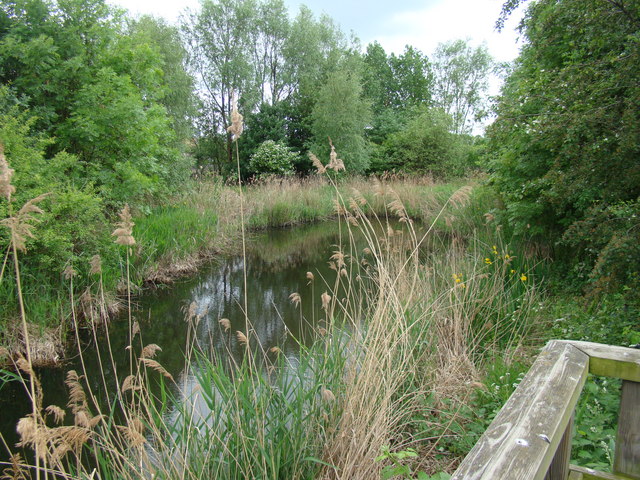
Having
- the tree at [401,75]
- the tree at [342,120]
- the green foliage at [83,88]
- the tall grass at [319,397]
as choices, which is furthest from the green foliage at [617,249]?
the tree at [401,75]

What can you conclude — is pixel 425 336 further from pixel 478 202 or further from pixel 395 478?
pixel 478 202

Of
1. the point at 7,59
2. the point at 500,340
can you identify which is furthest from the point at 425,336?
the point at 7,59

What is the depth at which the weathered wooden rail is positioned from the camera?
71 centimetres

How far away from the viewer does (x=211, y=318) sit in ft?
18.5

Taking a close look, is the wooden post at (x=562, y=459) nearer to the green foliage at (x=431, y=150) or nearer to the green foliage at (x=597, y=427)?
the green foliage at (x=597, y=427)

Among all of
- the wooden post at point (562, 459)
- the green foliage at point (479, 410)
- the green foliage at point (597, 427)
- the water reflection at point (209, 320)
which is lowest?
the water reflection at point (209, 320)

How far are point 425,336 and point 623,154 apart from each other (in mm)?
1746

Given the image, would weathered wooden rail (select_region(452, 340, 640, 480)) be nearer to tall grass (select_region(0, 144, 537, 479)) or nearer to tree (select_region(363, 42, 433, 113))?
tall grass (select_region(0, 144, 537, 479))

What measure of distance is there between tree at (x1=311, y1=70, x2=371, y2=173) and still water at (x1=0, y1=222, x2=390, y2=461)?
1103 centimetres

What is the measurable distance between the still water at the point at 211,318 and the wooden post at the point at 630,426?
1566 millimetres

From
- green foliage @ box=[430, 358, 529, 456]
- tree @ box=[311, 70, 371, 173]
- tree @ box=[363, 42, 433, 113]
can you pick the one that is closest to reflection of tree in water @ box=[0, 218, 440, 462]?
green foliage @ box=[430, 358, 529, 456]

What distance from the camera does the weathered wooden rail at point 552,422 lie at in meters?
0.71

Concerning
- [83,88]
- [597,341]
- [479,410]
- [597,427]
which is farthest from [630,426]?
[83,88]

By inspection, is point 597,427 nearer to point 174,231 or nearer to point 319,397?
point 319,397
